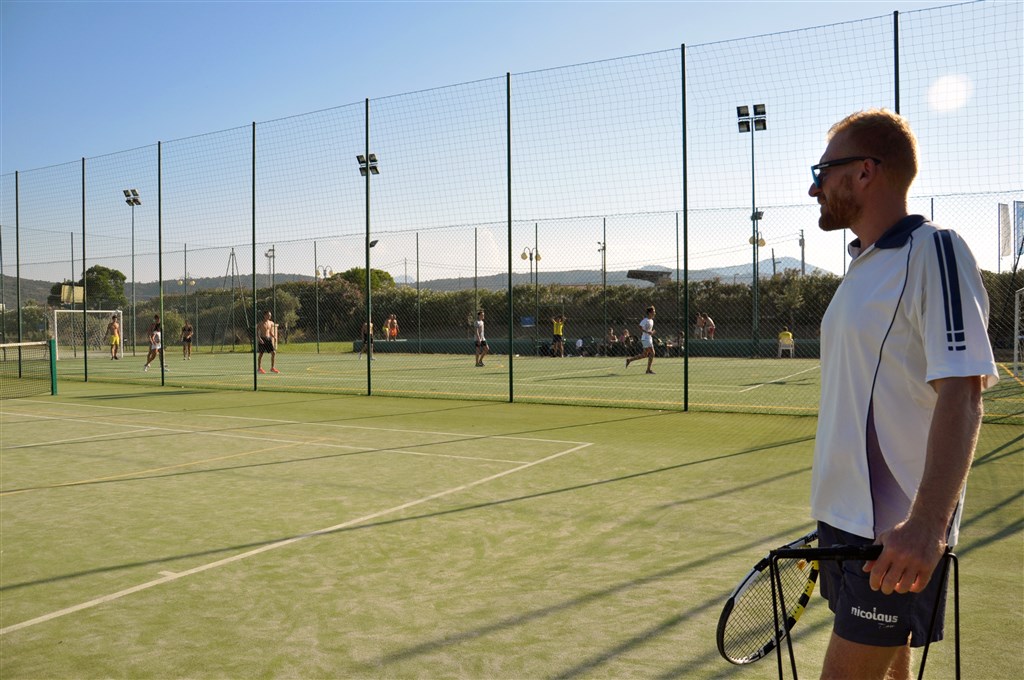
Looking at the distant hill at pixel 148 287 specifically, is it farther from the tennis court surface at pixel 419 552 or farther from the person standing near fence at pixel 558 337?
the tennis court surface at pixel 419 552

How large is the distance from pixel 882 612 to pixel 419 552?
3.40m

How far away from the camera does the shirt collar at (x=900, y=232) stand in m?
1.95

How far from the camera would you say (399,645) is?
351 centimetres

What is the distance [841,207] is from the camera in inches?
83.4

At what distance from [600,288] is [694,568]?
→ 25.2 metres

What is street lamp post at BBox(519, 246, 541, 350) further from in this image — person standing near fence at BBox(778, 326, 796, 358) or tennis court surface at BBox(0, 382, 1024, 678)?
tennis court surface at BBox(0, 382, 1024, 678)

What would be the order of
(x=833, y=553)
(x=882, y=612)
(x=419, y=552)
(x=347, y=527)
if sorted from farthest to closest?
(x=347, y=527)
(x=419, y=552)
(x=882, y=612)
(x=833, y=553)

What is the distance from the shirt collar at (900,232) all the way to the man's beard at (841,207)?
4.3 inches

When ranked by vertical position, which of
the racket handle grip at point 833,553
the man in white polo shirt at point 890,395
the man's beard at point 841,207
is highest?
the man's beard at point 841,207

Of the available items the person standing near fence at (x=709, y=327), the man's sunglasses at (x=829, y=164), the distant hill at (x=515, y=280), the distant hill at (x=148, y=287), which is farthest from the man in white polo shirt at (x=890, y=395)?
the person standing near fence at (x=709, y=327)

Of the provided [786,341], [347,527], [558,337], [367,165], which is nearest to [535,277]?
[558,337]

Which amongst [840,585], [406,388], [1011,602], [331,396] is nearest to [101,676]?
[840,585]

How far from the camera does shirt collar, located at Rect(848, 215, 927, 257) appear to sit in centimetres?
195

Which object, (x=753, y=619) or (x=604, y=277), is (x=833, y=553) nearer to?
(x=753, y=619)
